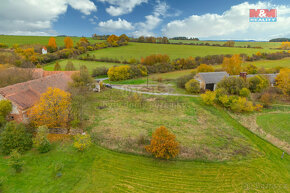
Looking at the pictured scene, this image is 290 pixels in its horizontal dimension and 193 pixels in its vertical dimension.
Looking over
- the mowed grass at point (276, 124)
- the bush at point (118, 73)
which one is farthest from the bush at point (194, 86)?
the bush at point (118, 73)

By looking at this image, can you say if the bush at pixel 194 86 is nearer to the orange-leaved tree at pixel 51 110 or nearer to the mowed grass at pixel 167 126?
the mowed grass at pixel 167 126

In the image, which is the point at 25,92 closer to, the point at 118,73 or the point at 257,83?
the point at 118,73

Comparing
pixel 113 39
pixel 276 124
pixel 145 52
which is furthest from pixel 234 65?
pixel 113 39

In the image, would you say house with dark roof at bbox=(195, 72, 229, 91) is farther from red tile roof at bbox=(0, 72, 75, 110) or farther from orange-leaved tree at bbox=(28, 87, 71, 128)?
red tile roof at bbox=(0, 72, 75, 110)

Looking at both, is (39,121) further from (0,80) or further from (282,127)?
(282,127)

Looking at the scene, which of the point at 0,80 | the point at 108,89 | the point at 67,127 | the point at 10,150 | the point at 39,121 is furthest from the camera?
the point at 108,89

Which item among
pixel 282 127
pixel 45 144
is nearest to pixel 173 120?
pixel 282 127
